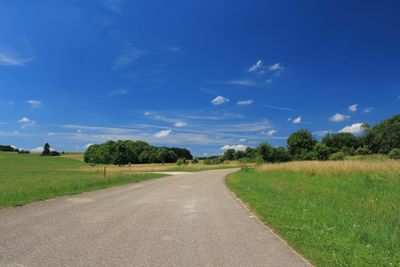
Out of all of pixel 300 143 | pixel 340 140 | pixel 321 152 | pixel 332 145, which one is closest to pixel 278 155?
pixel 321 152

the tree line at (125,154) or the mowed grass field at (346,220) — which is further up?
the tree line at (125,154)

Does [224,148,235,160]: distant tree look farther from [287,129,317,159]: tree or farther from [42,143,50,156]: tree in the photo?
[42,143,50,156]: tree

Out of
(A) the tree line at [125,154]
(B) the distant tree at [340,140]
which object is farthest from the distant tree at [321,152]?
(A) the tree line at [125,154]

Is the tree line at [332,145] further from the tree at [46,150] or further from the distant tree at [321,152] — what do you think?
the tree at [46,150]

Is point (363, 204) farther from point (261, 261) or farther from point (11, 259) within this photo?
point (11, 259)

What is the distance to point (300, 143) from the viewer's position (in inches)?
4107

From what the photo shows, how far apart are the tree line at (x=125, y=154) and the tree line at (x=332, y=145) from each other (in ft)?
95.9

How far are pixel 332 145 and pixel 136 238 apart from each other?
122238 mm

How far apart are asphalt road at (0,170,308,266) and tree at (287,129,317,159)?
314 ft

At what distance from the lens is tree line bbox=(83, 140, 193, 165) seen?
11162 centimetres

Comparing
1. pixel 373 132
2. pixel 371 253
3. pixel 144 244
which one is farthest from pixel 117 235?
pixel 373 132

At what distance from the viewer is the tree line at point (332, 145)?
87500 mm

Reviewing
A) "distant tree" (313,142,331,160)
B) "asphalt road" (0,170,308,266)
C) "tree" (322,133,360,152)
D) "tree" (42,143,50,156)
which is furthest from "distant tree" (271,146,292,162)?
"tree" (42,143,50,156)

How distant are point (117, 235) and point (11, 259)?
2.37 meters
